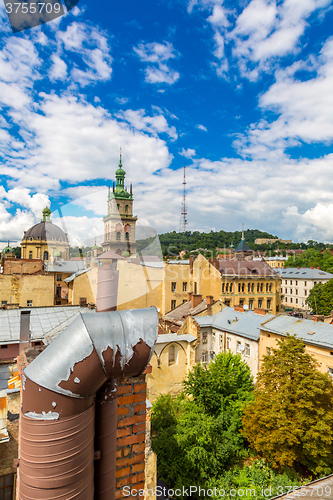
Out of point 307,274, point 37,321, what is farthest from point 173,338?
point 307,274

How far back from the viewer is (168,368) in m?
A: 25.2

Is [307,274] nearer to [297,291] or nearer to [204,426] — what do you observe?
[297,291]

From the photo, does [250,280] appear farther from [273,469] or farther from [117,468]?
[117,468]

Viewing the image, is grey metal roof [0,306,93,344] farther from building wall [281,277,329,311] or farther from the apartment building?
building wall [281,277,329,311]

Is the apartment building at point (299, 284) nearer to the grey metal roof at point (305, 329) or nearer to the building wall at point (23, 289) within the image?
the grey metal roof at point (305, 329)

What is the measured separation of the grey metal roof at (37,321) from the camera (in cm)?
1809

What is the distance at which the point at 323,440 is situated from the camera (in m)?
15.1

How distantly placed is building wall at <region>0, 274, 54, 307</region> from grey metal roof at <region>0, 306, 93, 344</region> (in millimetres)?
15047

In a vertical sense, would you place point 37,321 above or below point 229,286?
below

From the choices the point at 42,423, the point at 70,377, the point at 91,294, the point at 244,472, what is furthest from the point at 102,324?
the point at 91,294

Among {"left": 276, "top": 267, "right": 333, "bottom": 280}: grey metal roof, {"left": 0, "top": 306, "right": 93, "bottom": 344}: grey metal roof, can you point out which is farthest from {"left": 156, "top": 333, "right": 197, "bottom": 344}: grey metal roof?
{"left": 276, "top": 267, "right": 333, "bottom": 280}: grey metal roof

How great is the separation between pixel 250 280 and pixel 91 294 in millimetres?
26646

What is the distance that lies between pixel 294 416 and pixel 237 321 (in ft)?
40.2

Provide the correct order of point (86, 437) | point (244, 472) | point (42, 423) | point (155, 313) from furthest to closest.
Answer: point (244, 472) < point (155, 313) < point (86, 437) < point (42, 423)
